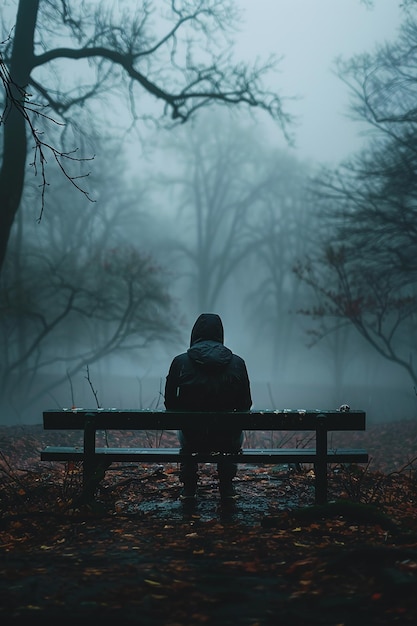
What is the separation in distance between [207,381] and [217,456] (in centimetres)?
61

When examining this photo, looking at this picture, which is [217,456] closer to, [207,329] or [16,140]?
[207,329]

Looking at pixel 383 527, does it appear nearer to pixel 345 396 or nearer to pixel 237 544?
pixel 237 544

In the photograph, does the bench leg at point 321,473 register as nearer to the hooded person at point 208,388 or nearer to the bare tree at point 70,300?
the hooded person at point 208,388

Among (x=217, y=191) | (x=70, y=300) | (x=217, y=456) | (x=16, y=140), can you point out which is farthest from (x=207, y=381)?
(x=217, y=191)

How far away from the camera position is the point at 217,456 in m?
5.90

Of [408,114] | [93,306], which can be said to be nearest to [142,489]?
[408,114]

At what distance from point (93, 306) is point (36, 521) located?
18909mm

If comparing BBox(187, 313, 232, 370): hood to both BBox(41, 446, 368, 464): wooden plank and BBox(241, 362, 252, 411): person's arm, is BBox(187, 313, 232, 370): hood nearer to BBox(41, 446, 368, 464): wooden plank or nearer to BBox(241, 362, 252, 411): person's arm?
BBox(241, 362, 252, 411): person's arm

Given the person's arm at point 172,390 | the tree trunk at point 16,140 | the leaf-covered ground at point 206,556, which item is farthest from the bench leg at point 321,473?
the tree trunk at point 16,140

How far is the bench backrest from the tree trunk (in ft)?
25.8

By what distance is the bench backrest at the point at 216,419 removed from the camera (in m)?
5.62

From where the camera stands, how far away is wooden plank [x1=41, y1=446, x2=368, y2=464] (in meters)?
5.84

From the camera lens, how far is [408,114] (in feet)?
57.6

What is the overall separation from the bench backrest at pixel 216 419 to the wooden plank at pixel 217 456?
11.5 inches
